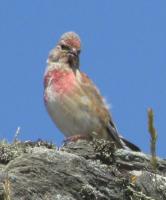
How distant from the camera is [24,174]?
4.77m

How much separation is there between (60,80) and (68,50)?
1.03 metres

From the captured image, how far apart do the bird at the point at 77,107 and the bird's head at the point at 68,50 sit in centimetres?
31

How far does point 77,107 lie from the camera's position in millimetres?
8883

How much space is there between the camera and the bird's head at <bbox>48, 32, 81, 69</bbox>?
1000 centimetres

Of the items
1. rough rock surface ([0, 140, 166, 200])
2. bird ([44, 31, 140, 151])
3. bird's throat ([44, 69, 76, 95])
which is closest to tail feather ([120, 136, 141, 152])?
bird ([44, 31, 140, 151])

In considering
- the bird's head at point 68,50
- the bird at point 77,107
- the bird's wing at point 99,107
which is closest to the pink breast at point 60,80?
the bird at point 77,107

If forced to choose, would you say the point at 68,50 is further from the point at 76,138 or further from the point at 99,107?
the point at 76,138

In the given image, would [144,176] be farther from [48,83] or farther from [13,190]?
[48,83]

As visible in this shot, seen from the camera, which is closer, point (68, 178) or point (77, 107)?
point (68, 178)

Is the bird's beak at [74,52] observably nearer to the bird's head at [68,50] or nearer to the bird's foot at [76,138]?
the bird's head at [68,50]

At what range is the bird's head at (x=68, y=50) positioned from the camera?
10.0m

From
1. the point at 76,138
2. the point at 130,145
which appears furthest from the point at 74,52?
the point at 130,145

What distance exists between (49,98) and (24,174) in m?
4.29

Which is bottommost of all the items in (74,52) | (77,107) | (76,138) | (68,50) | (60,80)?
(76,138)
